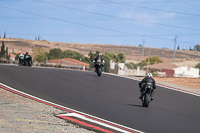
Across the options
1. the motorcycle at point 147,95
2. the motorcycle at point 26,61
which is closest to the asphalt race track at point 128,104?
the motorcycle at point 147,95

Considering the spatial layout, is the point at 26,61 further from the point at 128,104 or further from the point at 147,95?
the point at 147,95

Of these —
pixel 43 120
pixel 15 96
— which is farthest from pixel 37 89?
pixel 43 120

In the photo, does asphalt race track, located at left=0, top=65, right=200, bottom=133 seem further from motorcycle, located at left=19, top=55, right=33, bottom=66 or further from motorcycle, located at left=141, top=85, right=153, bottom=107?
motorcycle, located at left=19, top=55, right=33, bottom=66


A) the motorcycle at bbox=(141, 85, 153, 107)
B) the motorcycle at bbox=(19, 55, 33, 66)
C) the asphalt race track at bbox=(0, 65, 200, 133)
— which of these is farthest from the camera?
the motorcycle at bbox=(19, 55, 33, 66)

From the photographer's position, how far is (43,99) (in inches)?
538

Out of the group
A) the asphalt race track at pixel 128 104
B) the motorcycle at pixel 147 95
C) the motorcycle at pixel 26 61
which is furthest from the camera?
the motorcycle at pixel 26 61

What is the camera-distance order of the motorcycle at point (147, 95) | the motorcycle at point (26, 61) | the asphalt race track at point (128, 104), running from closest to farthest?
the asphalt race track at point (128, 104) → the motorcycle at point (147, 95) → the motorcycle at point (26, 61)

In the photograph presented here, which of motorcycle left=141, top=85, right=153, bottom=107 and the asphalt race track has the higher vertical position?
motorcycle left=141, top=85, right=153, bottom=107

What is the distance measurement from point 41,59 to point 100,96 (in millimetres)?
112083

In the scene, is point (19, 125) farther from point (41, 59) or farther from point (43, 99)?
point (41, 59)

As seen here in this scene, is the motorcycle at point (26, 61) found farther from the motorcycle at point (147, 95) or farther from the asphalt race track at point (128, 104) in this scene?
the motorcycle at point (147, 95)

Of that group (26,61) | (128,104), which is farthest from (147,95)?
(26,61)

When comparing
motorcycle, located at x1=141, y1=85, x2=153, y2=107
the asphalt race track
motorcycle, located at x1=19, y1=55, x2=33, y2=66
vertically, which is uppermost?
motorcycle, located at x1=19, y1=55, x2=33, y2=66

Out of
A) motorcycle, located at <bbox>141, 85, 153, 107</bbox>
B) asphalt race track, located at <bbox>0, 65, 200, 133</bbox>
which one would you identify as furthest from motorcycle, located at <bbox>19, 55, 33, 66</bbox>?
motorcycle, located at <bbox>141, 85, 153, 107</bbox>
